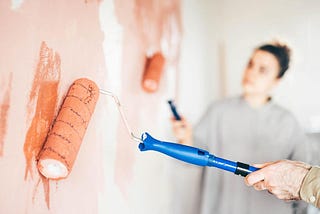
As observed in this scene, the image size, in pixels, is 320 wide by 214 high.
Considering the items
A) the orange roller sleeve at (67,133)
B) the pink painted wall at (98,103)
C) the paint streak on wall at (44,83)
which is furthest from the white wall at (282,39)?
the orange roller sleeve at (67,133)

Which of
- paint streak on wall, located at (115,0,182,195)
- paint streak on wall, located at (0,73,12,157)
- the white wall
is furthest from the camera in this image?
the white wall

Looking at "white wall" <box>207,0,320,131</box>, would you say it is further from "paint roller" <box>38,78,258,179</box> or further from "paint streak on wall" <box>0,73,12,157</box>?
"paint streak on wall" <box>0,73,12,157</box>

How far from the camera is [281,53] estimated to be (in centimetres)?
140

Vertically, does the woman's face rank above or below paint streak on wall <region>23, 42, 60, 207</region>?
above

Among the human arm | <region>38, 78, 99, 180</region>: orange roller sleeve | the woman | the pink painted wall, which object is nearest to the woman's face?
the woman

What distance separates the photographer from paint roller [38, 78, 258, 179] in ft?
2.21

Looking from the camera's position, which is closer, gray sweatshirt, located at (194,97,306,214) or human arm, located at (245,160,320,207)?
human arm, located at (245,160,320,207)

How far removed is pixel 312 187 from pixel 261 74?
0.63 metres

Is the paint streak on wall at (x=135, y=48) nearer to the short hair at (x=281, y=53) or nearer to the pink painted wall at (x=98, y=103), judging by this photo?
the pink painted wall at (x=98, y=103)

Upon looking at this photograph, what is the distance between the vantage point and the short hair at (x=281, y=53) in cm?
139

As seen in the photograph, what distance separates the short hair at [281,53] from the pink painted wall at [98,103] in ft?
1.27

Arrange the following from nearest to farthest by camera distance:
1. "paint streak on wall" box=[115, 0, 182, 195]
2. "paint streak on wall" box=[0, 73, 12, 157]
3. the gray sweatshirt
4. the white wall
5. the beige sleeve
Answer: "paint streak on wall" box=[0, 73, 12, 157]
the beige sleeve
"paint streak on wall" box=[115, 0, 182, 195]
the gray sweatshirt
the white wall

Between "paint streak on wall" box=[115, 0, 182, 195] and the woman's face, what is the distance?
12.7 inches

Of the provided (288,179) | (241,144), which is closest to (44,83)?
(288,179)
